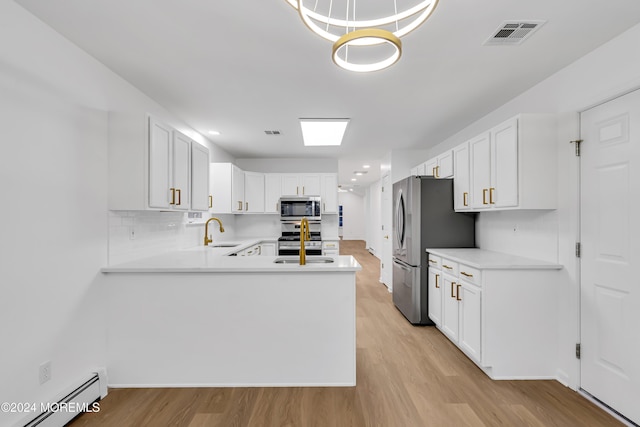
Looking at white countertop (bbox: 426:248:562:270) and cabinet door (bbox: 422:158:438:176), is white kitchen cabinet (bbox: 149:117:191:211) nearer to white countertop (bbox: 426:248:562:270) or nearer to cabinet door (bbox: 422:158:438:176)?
white countertop (bbox: 426:248:562:270)

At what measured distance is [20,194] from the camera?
1.69m

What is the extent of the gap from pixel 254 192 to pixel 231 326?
3.47 m

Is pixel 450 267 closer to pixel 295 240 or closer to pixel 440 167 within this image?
pixel 440 167

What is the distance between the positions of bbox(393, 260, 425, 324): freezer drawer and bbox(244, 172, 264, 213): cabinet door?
2826 millimetres

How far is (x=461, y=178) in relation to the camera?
339 centimetres

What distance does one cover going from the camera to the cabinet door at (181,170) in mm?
2789

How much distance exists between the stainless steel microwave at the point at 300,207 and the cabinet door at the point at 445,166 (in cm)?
226

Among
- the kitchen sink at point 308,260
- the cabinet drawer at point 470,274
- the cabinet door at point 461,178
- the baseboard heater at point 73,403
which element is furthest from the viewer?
the cabinet door at point 461,178

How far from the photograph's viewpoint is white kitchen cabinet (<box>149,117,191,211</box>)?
244 cm

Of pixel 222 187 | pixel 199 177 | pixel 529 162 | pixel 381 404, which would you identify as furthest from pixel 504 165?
pixel 222 187

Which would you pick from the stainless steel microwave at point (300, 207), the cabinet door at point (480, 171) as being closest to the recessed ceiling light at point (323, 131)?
the stainless steel microwave at point (300, 207)

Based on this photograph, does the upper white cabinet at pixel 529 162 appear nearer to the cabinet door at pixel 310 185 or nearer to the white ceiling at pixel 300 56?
the white ceiling at pixel 300 56

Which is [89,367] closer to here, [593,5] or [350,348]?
[350,348]

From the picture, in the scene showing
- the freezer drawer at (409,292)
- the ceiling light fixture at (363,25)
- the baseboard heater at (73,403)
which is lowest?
the baseboard heater at (73,403)
